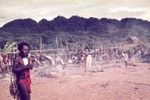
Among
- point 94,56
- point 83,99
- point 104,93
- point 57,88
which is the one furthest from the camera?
point 94,56

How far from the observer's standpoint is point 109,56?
1276 inches

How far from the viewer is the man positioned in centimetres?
696

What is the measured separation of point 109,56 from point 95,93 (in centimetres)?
2163

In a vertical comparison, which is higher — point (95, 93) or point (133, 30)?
point (133, 30)

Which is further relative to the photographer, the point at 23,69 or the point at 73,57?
the point at 73,57

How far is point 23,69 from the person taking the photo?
273 inches

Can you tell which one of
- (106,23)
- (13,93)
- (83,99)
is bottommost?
(83,99)

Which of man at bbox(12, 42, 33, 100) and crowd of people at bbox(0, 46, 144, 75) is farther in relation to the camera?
crowd of people at bbox(0, 46, 144, 75)

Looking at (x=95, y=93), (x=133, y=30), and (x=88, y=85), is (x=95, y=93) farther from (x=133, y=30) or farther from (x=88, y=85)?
(x=133, y=30)

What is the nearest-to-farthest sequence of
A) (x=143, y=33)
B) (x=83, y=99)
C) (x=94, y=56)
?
(x=83, y=99), (x=94, y=56), (x=143, y=33)

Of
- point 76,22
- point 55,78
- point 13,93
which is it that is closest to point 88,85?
point 55,78

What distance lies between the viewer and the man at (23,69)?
696 cm

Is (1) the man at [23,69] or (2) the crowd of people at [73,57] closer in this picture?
(1) the man at [23,69]

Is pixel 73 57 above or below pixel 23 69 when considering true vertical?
below
